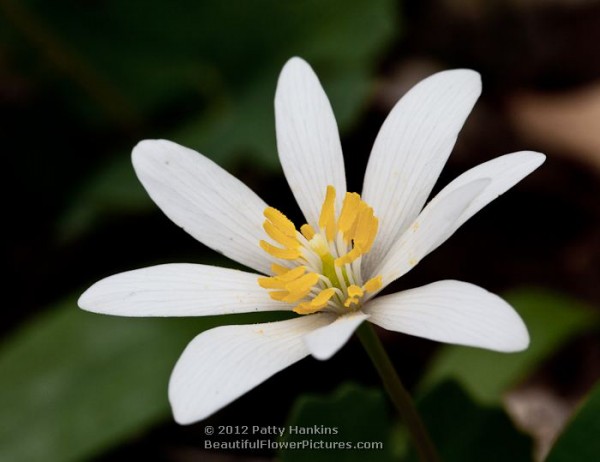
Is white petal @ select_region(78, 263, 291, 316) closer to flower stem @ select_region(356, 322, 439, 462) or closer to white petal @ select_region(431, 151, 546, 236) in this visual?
flower stem @ select_region(356, 322, 439, 462)

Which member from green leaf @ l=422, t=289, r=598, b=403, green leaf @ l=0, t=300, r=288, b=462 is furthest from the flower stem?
green leaf @ l=0, t=300, r=288, b=462

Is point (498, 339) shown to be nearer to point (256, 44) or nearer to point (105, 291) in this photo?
point (105, 291)

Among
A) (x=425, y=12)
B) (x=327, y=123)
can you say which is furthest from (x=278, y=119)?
(x=425, y=12)

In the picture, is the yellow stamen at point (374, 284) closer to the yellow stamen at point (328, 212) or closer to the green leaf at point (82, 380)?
the yellow stamen at point (328, 212)

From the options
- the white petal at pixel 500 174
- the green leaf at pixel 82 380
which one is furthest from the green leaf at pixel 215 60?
the white petal at pixel 500 174

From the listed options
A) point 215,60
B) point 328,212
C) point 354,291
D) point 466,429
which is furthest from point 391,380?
point 215,60

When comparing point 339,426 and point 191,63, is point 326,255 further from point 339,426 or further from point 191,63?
point 191,63
